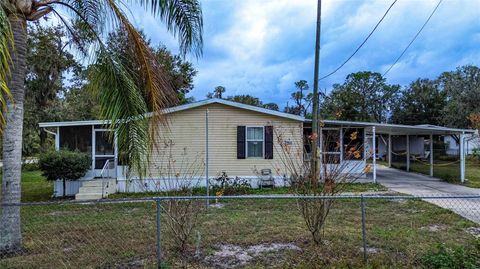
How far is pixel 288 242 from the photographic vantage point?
5.47 meters

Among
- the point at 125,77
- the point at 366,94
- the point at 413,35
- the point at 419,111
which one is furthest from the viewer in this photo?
the point at 366,94

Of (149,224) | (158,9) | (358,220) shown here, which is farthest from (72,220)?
(358,220)

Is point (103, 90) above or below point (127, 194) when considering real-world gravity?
above

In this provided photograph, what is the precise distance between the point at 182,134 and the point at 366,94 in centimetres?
3695

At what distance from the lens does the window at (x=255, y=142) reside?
43.4 ft

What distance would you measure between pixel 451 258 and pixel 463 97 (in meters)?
29.4

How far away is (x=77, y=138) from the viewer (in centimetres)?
1375

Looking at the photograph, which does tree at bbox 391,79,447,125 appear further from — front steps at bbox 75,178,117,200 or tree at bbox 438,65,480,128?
front steps at bbox 75,178,117,200

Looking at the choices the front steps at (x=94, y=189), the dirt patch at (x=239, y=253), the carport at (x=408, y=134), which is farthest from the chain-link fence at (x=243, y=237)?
the carport at (x=408, y=134)

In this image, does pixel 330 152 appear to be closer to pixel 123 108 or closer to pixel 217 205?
pixel 217 205

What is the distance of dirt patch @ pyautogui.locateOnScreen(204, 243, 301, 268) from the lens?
4.57 m

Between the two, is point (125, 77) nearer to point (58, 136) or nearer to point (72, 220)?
point (72, 220)

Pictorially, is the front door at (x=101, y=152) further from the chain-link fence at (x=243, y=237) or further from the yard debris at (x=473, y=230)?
the yard debris at (x=473, y=230)

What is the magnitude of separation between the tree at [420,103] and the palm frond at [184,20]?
129 feet
